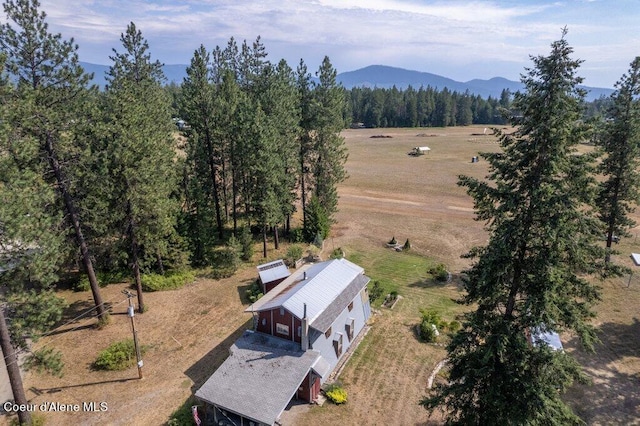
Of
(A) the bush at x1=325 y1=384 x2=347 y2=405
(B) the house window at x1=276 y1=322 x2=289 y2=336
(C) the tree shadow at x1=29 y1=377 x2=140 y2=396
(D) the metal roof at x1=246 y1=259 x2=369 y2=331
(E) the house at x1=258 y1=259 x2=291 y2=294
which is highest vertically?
(D) the metal roof at x1=246 y1=259 x2=369 y2=331

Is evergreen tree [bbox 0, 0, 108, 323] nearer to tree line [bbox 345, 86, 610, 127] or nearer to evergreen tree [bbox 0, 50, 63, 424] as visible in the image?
evergreen tree [bbox 0, 50, 63, 424]

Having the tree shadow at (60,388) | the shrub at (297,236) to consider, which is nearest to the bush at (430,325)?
the shrub at (297,236)

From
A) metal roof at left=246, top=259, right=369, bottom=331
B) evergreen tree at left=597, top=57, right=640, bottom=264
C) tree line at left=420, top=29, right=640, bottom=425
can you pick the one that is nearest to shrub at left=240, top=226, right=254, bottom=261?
metal roof at left=246, top=259, right=369, bottom=331

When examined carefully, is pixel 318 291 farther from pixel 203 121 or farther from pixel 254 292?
pixel 203 121

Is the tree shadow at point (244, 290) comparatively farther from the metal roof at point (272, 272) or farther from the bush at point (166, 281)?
the bush at point (166, 281)

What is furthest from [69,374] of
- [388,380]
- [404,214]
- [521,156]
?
[404,214]

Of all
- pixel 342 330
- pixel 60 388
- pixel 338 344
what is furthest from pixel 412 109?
pixel 60 388

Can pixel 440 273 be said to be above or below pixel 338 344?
below
